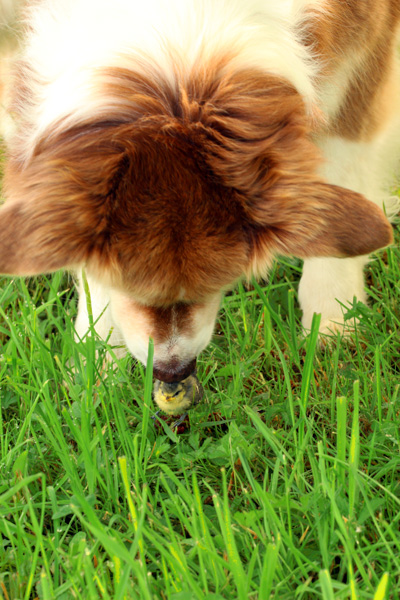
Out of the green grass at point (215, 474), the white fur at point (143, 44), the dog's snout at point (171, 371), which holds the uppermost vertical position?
the white fur at point (143, 44)

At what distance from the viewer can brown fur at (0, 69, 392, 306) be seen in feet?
5.42

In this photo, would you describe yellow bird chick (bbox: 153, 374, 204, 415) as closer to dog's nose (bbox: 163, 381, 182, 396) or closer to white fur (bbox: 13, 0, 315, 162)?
dog's nose (bbox: 163, 381, 182, 396)

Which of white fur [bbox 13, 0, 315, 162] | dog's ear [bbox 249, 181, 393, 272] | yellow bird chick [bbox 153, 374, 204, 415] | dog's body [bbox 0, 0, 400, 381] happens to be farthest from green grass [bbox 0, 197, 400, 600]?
white fur [bbox 13, 0, 315, 162]

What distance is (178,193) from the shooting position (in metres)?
1.69

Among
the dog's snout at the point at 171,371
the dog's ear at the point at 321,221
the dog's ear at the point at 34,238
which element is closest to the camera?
the dog's ear at the point at 34,238

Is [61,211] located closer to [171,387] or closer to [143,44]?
[143,44]

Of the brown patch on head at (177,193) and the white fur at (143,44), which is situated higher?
the white fur at (143,44)

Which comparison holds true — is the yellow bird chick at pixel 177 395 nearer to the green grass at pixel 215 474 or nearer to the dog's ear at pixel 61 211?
the green grass at pixel 215 474

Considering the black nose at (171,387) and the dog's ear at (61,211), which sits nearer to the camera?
the dog's ear at (61,211)

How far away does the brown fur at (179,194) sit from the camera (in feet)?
5.42

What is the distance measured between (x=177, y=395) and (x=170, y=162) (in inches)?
30.1

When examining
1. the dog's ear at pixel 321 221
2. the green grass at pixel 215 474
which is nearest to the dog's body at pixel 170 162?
the dog's ear at pixel 321 221

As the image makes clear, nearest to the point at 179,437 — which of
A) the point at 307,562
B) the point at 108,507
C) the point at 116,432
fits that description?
the point at 116,432

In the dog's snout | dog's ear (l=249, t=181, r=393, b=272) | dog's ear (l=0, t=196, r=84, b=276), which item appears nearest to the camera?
dog's ear (l=0, t=196, r=84, b=276)
